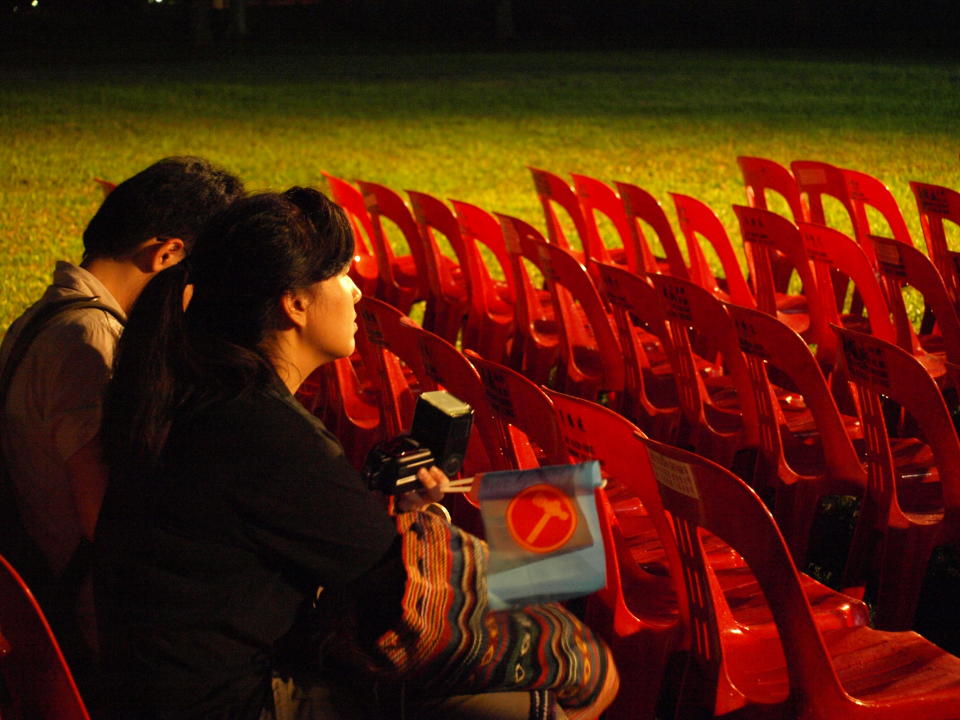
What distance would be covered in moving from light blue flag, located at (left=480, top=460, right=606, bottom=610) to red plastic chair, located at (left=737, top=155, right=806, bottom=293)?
15.4 feet

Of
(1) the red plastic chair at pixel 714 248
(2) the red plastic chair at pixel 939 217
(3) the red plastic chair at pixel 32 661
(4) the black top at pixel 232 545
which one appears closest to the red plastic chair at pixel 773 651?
(4) the black top at pixel 232 545

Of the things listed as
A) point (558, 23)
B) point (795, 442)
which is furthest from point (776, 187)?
point (558, 23)

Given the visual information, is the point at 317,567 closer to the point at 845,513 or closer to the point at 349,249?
the point at 349,249

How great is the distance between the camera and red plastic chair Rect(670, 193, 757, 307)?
5.62 m

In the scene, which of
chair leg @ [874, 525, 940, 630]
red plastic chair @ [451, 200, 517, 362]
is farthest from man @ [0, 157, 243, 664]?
red plastic chair @ [451, 200, 517, 362]

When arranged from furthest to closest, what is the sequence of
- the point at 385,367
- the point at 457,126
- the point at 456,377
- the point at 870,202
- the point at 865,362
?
the point at 457,126 < the point at 870,202 < the point at 385,367 < the point at 865,362 < the point at 456,377

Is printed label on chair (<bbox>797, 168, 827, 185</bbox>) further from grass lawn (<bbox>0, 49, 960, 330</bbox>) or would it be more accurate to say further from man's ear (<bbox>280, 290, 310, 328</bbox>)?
man's ear (<bbox>280, 290, 310, 328</bbox>)

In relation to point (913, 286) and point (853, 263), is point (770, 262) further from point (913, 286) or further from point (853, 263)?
point (913, 286)

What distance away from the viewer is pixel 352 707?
2270 millimetres

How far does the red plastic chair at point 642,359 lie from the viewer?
168 inches

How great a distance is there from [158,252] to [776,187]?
4.92 metres

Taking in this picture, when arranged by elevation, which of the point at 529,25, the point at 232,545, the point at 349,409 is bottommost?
the point at 529,25

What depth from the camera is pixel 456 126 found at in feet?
60.2

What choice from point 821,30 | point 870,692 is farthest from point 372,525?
point 821,30
